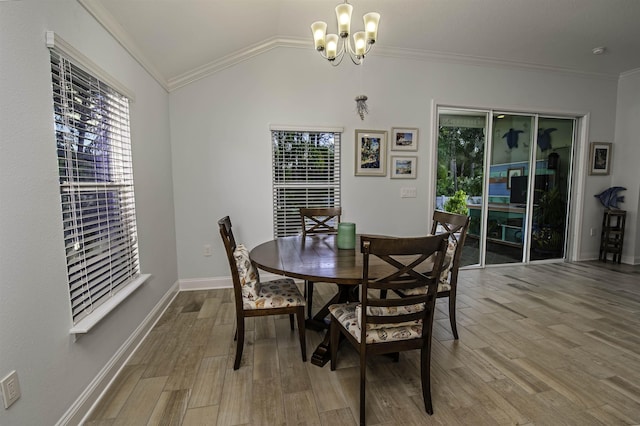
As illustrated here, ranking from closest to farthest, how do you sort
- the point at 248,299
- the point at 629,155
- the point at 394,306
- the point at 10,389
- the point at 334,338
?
the point at 10,389 → the point at 394,306 → the point at 334,338 → the point at 248,299 → the point at 629,155

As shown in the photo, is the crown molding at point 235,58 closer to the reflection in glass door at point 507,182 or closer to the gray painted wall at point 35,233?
the gray painted wall at point 35,233

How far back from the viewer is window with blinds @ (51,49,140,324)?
4.74ft

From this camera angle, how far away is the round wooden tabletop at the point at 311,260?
1.57 m

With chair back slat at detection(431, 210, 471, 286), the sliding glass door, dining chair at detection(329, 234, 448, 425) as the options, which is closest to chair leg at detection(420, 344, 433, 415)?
dining chair at detection(329, 234, 448, 425)

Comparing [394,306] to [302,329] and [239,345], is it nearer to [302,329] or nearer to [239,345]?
[302,329]

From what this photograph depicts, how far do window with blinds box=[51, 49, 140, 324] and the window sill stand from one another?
3 centimetres

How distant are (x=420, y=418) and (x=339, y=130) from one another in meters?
2.82

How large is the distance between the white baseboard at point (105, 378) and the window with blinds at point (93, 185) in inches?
15.1

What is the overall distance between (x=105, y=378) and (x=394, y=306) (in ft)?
5.63

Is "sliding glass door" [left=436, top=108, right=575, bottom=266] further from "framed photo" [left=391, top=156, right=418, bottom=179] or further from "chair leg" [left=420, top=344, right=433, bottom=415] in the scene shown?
"chair leg" [left=420, top=344, right=433, bottom=415]

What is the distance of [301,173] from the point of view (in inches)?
136

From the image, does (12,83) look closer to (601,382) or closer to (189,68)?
(189,68)

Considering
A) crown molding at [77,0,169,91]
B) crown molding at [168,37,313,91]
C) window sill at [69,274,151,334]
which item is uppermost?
crown molding at [168,37,313,91]

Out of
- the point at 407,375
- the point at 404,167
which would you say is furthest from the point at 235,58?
the point at 407,375
